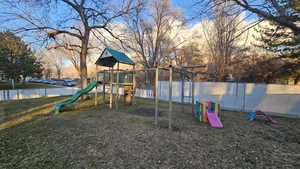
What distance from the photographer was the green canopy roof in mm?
6686

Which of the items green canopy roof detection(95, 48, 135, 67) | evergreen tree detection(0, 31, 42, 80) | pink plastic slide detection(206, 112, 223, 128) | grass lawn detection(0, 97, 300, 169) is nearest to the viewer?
grass lawn detection(0, 97, 300, 169)

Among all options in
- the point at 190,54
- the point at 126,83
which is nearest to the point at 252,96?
the point at 126,83

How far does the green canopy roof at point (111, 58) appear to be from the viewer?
669 centimetres

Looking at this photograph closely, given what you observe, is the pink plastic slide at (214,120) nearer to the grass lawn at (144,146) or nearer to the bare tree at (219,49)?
the grass lawn at (144,146)

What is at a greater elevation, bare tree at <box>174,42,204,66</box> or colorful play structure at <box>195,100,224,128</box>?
bare tree at <box>174,42,204,66</box>

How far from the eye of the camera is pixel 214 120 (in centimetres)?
437

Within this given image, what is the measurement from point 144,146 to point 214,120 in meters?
2.93

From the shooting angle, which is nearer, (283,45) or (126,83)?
(126,83)

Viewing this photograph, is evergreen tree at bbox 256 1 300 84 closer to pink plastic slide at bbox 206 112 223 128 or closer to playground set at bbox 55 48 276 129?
playground set at bbox 55 48 276 129

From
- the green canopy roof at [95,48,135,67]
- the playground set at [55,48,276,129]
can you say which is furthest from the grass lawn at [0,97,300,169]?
the green canopy roof at [95,48,135,67]

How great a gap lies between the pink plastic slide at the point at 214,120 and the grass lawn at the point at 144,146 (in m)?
0.23

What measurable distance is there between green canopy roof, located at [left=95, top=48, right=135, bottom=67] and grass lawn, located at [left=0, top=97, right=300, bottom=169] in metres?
3.88

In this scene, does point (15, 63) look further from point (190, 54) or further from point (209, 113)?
point (190, 54)

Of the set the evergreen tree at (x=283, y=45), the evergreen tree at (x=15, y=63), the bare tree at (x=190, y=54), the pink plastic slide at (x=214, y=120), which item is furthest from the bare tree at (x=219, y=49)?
the evergreen tree at (x=15, y=63)
